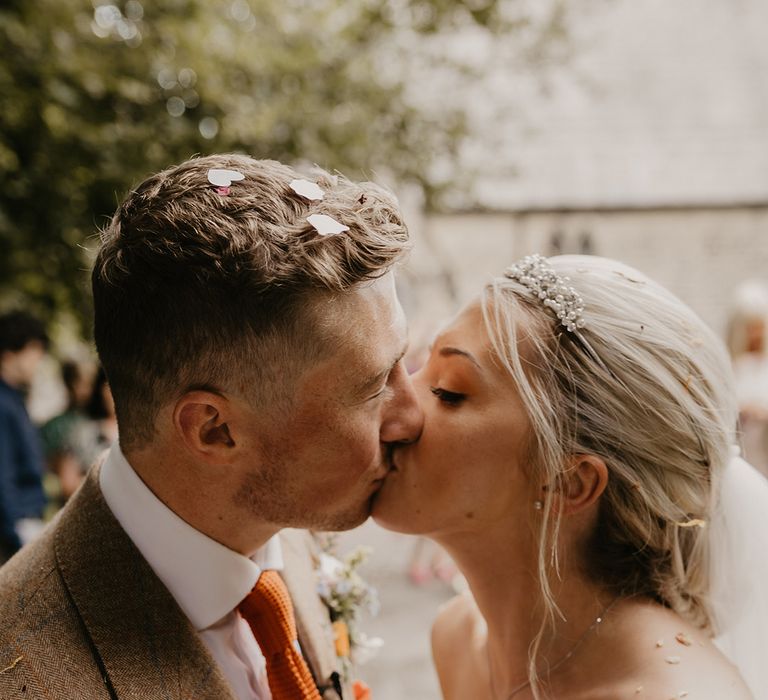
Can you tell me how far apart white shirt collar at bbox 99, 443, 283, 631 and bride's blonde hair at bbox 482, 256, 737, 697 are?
921 mm

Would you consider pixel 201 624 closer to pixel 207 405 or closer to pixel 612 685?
pixel 207 405

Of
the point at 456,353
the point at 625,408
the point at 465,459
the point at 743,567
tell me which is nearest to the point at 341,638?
the point at 465,459

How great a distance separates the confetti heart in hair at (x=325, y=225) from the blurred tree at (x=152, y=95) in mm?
2192

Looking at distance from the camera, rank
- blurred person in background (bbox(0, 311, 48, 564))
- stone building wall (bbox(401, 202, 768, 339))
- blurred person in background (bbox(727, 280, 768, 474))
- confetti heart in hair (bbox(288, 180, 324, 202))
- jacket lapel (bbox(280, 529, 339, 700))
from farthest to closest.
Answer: stone building wall (bbox(401, 202, 768, 339)) → blurred person in background (bbox(727, 280, 768, 474)) → blurred person in background (bbox(0, 311, 48, 564)) → jacket lapel (bbox(280, 529, 339, 700)) → confetti heart in hair (bbox(288, 180, 324, 202))

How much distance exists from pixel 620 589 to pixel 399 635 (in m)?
4.78

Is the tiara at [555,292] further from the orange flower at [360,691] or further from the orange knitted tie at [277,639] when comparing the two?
the orange flower at [360,691]

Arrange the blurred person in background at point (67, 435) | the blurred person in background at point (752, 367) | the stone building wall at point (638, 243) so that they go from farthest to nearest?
the stone building wall at point (638, 243), the blurred person in background at point (752, 367), the blurred person in background at point (67, 435)

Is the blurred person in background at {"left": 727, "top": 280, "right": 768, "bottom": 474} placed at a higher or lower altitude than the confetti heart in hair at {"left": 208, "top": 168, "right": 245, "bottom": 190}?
lower

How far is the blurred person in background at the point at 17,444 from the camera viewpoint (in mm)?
5406

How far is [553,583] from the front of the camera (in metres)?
2.49

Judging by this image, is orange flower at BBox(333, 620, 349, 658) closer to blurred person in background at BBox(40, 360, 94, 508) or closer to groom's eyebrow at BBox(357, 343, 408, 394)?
A: groom's eyebrow at BBox(357, 343, 408, 394)

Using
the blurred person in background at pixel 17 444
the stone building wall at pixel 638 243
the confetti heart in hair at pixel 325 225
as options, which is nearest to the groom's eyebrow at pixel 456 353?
the confetti heart in hair at pixel 325 225

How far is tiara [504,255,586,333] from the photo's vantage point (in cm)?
239

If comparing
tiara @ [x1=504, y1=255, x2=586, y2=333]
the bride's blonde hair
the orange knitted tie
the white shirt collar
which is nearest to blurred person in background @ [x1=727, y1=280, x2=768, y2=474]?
the bride's blonde hair
